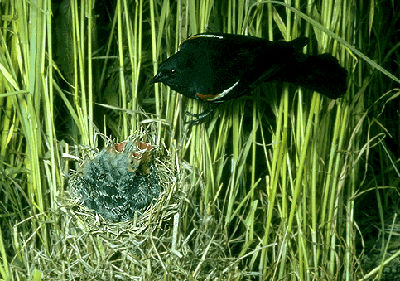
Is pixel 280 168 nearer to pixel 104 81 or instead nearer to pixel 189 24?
pixel 189 24

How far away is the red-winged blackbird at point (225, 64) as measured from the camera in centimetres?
107

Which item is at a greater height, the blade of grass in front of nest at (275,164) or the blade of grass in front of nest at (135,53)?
the blade of grass in front of nest at (135,53)

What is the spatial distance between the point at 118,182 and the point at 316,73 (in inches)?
17.6

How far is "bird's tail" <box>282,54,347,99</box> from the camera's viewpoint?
3.63 feet

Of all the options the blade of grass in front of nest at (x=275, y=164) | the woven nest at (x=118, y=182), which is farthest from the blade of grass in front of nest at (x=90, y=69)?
the blade of grass in front of nest at (x=275, y=164)

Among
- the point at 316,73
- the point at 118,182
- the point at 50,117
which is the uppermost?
the point at 316,73

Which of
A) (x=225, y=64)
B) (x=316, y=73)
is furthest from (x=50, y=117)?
(x=316, y=73)

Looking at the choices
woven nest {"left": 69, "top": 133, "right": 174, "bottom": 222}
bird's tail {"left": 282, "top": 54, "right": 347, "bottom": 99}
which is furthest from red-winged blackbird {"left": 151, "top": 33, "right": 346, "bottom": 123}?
woven nest {"left": 69, "top": 133, "right": 174, "bottom": 222}

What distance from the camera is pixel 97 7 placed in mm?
1396

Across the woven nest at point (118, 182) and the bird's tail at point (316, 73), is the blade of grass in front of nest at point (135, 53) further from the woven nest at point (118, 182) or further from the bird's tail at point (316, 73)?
the bird's tail at point (316, 73)

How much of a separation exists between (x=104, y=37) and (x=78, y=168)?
0.41 metres

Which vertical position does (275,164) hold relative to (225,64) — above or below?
below

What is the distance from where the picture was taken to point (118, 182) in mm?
1096

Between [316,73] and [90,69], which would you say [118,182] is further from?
[316,73]
